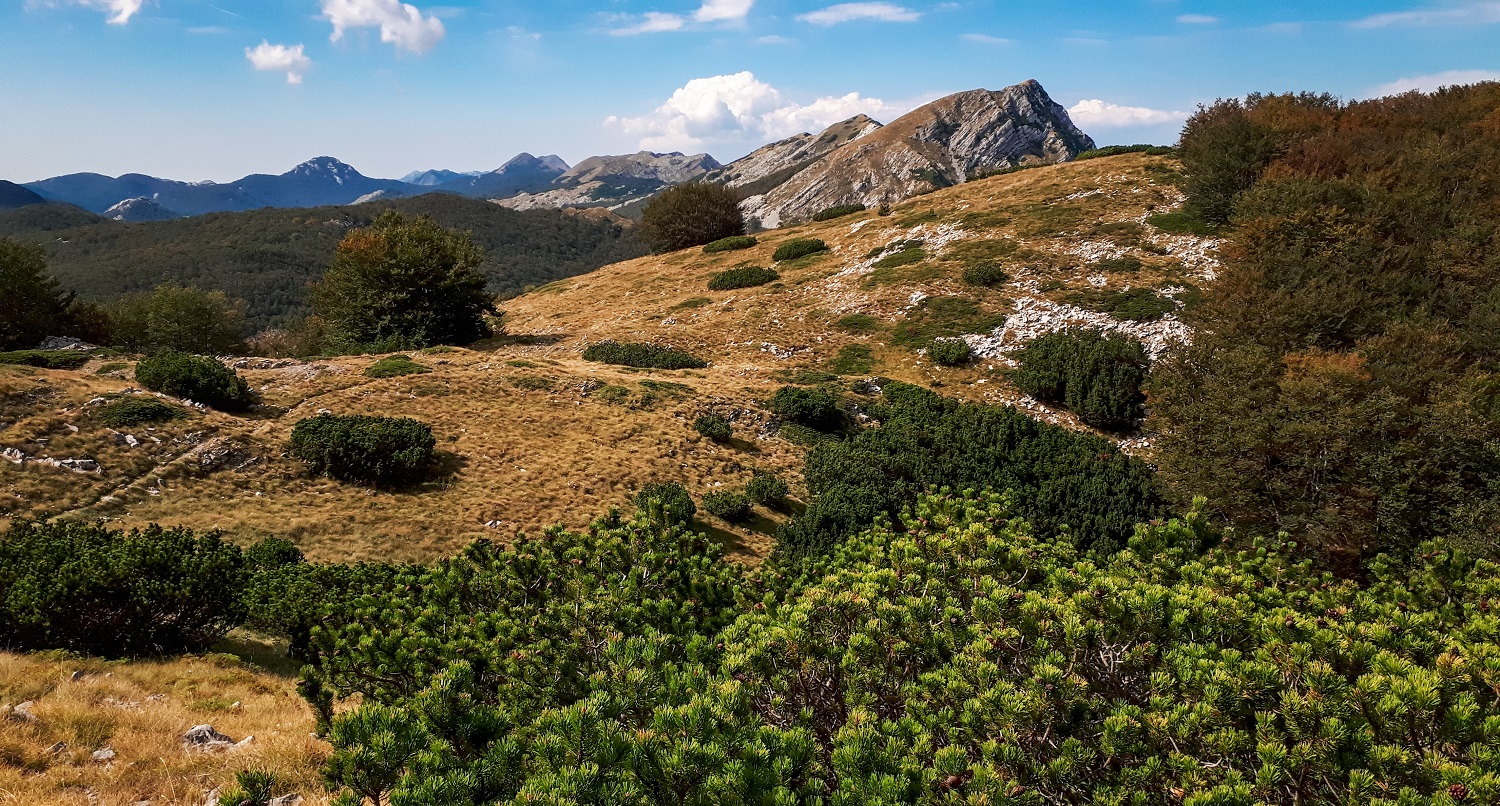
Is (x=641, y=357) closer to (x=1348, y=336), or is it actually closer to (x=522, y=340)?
(x=522, y=340)

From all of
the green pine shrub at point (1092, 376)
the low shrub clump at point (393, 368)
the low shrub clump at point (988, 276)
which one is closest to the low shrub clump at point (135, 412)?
the low shrub clump at point (393, 368)

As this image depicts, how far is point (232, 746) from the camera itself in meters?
6.13

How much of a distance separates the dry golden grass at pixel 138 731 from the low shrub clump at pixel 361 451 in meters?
7.29

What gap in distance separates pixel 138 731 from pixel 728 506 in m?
10.8

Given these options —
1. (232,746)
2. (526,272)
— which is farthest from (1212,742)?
(526,272)

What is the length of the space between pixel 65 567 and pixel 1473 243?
38.9 meters

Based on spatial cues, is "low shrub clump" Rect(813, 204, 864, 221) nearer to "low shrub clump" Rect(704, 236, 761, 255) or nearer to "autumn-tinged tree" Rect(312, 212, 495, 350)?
"low shrub clump" Rect(704, 236, 761, 255)

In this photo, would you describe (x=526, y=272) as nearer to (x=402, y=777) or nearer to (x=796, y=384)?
(x=796, y=384)

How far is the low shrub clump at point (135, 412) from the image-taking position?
1480 cm

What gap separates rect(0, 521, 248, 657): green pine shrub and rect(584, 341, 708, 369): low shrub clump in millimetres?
17791

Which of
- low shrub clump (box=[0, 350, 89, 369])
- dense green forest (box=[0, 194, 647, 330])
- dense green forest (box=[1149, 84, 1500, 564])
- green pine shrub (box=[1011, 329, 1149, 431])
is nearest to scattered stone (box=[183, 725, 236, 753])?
dense green forest (box=[1149, 84, 1500, 564])

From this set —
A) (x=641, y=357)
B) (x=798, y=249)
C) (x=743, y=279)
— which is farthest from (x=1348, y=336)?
(x=798, y=249)

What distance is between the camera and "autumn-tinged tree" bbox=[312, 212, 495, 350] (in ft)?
93.8

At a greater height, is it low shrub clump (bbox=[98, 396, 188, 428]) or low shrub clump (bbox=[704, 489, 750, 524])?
low shrub clump (bbox=[98, 396, 188, 428])
